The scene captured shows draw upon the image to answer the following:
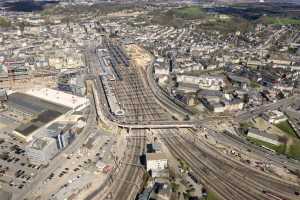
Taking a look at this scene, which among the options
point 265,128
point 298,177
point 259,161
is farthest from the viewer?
point 265,128

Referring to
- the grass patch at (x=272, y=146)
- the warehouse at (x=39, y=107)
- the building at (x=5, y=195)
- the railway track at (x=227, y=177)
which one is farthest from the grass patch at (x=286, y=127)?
the building at (x=5, y=195)

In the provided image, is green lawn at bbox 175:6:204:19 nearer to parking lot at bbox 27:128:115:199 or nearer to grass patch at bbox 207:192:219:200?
parking lot at bbox 27:128:115:199

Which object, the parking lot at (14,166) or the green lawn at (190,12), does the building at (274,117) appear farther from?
the green lawn at (190,12)

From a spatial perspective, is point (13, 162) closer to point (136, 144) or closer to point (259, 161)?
point (136, 144)

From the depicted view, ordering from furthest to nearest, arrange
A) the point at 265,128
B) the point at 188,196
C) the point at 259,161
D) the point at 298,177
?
the point at 265,128 < the point at 259,161 < the point at 298,177 < the point at 188,196

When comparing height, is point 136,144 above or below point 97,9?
below

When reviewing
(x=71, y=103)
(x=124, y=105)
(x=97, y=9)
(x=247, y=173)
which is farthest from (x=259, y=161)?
(x=97, y=9)

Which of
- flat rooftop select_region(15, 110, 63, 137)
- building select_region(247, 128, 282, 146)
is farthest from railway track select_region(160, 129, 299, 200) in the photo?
flat rooftop select_region(15, 110, 63, 137)
